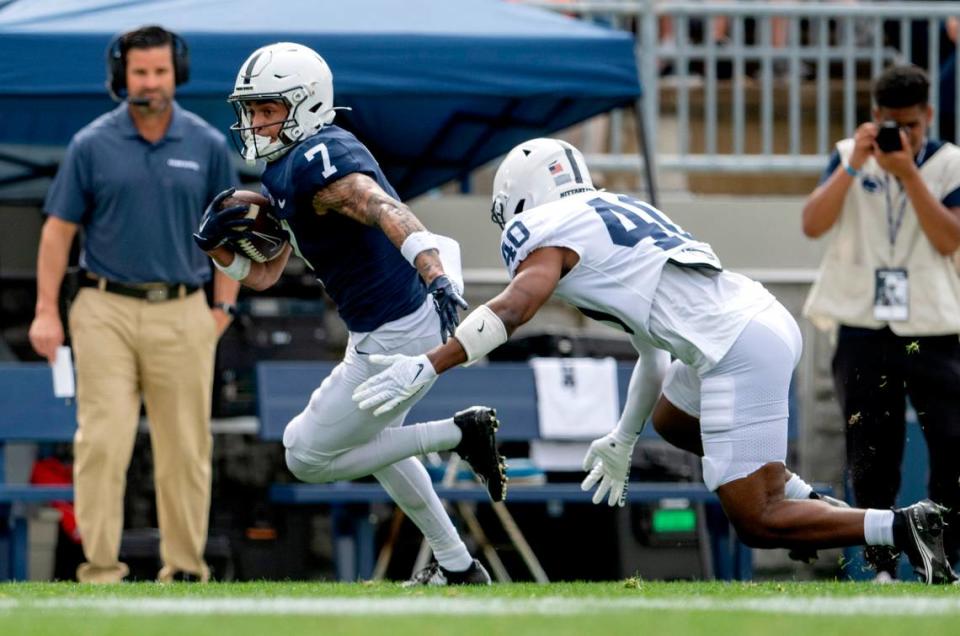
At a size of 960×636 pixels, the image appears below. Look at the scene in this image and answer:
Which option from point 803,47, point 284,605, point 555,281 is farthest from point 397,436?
point 803,47

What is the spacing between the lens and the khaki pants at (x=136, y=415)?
25.9 feet

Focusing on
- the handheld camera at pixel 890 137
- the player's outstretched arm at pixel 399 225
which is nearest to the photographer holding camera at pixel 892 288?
the handheld camera at pixel 890 137

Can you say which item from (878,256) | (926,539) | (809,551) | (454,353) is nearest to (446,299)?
(454,353)

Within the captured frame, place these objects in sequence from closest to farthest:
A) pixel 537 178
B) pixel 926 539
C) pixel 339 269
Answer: pixel 926 539 → pixel 537 178 → pixel 339 269

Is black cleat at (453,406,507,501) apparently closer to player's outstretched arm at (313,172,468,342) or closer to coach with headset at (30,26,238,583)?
player's outstretched arm at (313,172,468,342)

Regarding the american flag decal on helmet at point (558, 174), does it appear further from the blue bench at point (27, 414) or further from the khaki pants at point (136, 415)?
the blue bench at point (27, 414)

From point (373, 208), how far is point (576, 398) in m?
3.51

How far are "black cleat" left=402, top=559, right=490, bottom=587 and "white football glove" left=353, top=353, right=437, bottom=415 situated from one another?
1.29 meters

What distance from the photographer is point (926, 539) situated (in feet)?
19.4

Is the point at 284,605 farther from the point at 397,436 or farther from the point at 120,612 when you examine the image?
the point at 397,436

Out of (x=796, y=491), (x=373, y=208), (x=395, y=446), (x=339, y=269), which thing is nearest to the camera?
(x=373, y=208)

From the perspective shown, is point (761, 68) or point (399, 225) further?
point (761, 68)

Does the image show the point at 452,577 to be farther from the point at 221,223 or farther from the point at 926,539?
the point at 926,539

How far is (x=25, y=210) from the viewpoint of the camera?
34.9 feet
